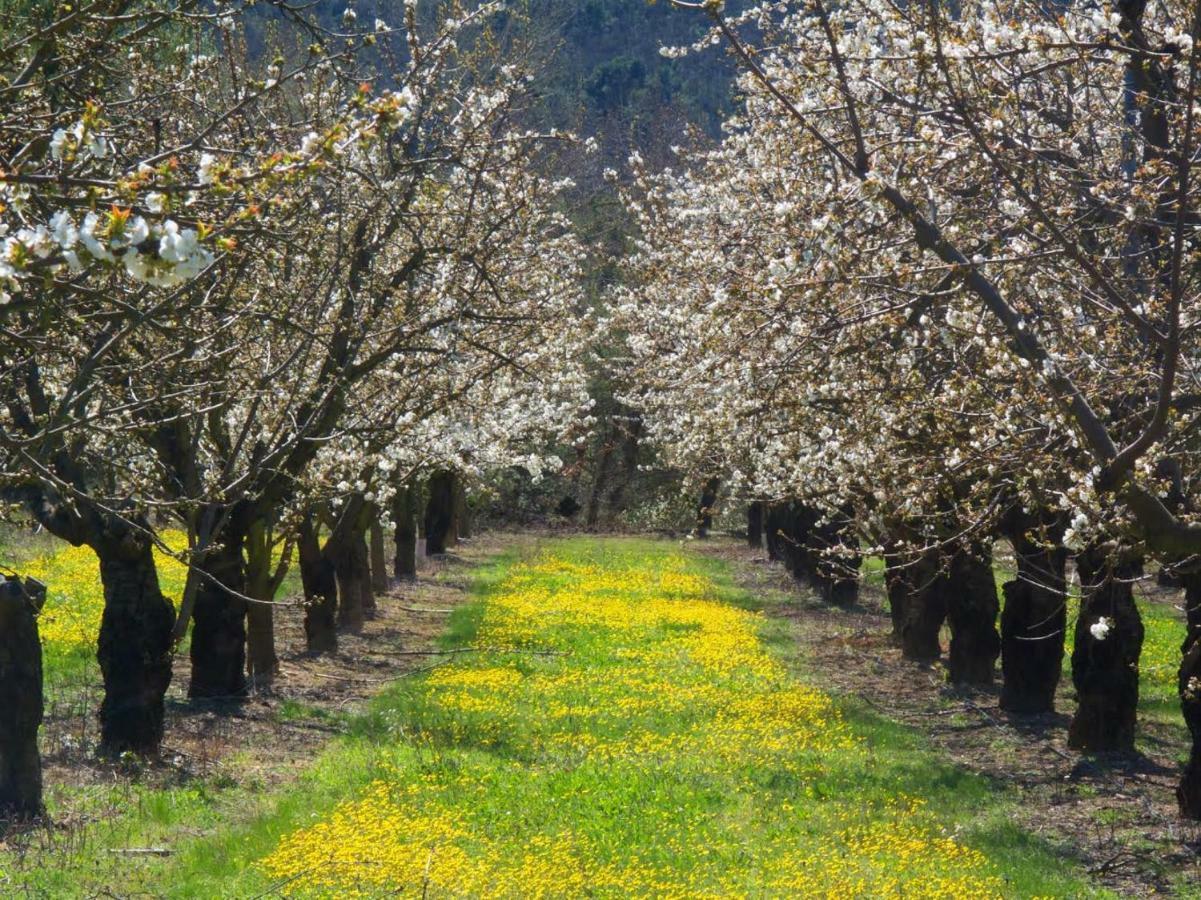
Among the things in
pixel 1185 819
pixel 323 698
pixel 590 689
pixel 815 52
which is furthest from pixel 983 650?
pixel 815 52

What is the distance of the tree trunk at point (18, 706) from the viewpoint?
1087cm

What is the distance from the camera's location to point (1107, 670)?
14.7m

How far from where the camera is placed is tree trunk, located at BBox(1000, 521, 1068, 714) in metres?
16.6

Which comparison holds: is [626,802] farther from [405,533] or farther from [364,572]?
[405,533]

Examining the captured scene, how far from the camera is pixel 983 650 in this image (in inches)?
765

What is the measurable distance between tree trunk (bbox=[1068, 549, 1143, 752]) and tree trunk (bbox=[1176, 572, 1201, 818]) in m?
1.84

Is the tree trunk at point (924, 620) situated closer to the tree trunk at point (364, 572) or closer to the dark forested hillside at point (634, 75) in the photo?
the tree trunk at point (364, 572)

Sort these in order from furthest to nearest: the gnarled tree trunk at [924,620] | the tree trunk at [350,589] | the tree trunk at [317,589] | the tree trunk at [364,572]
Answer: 1. the tree trunk at [364,572]
2. the tree trunk at [350,589]
3. the gnarled tree trunk at [924,620]
4. the tree trunk at [317,589]

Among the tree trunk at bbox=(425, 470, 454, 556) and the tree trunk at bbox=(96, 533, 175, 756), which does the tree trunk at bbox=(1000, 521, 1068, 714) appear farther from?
the tree trunk at bbox=(425, 470, 454, 556)

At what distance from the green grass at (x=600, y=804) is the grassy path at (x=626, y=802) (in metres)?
0.03

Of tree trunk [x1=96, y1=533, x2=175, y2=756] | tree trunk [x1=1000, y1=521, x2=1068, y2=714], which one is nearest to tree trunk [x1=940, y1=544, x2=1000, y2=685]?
tree trunk [x1=1000, y1=521, x2=1068, y2=714]

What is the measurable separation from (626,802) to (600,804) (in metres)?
0.24

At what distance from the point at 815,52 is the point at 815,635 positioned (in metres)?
17.3

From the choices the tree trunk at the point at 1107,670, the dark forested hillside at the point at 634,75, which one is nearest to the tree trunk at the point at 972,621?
the tree trunk at the point at 1107,670
